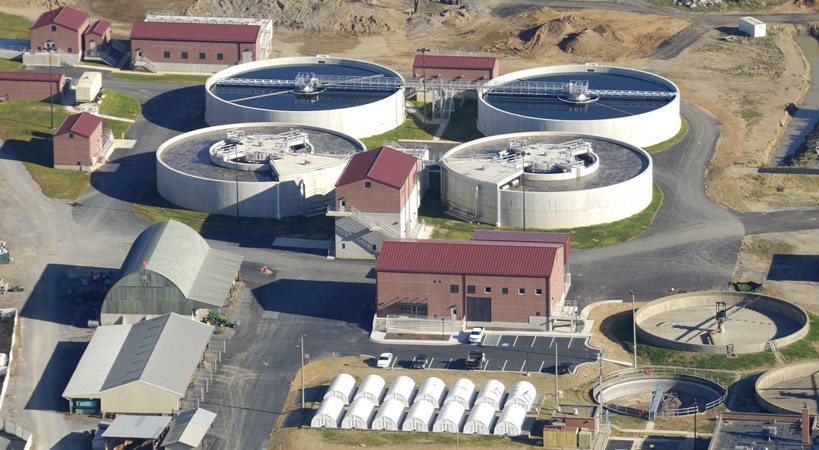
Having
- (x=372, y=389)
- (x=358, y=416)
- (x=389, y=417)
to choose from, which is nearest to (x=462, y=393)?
(x=389, y=417)

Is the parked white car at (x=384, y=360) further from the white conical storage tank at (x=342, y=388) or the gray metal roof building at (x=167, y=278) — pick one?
the gray metal roof building at (x=167, y=278)

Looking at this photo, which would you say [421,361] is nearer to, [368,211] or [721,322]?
[368,211]

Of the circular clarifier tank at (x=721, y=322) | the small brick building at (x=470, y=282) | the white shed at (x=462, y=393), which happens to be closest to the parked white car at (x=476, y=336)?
the small brick building at (x=470, y=282)

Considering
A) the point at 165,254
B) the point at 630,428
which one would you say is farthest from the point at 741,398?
the point at 165,254

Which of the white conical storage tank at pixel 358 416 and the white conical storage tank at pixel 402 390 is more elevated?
the white conical storage tank at pixel 402 390

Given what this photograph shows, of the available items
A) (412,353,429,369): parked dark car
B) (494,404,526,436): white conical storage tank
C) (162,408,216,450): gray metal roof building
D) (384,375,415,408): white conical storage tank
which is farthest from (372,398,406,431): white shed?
(162,408,216,450): gray metal roof building

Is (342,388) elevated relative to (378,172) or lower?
lower

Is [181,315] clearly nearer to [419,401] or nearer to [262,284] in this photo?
[262,284]

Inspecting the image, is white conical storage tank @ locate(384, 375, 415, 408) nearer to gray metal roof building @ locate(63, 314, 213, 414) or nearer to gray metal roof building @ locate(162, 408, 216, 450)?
gray metal roof building @ locate(162, 408, 216, 450)
